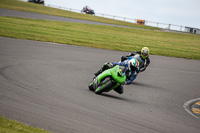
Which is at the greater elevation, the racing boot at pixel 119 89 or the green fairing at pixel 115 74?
the green fairing at pixel 115 74

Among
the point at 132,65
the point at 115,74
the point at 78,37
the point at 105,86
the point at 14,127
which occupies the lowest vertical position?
the point at 78,37

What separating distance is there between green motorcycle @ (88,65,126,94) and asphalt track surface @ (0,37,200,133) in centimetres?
26

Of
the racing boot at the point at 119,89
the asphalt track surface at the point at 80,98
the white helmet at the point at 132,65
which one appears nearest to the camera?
the asphalt track surface at the point at 80,98

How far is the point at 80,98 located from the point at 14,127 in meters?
3.21

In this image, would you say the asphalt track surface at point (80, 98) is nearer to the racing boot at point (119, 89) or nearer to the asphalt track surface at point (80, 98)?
the asphalt track surface at point (80, 98)

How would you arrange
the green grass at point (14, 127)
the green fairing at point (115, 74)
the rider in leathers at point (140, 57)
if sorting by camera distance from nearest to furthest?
the green grass at point (14, 127)
the green fairing at point (115, 74)
the rider in leathers at point (140, 57)

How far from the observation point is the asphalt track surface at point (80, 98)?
6.17 metres

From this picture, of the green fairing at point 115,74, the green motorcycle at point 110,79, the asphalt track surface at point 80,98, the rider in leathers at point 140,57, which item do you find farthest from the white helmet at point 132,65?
the rider in leathers at point 140,57

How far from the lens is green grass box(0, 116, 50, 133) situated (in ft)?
16.3

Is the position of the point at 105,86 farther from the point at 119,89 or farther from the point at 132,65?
the point at 132,65

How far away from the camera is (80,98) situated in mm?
8219

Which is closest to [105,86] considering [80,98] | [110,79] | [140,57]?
[110,79]

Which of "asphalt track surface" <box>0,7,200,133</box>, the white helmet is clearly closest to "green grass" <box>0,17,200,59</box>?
"asphalt track surface" <box>0,7,200,133</box>

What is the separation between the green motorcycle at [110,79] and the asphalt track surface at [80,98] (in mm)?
264
